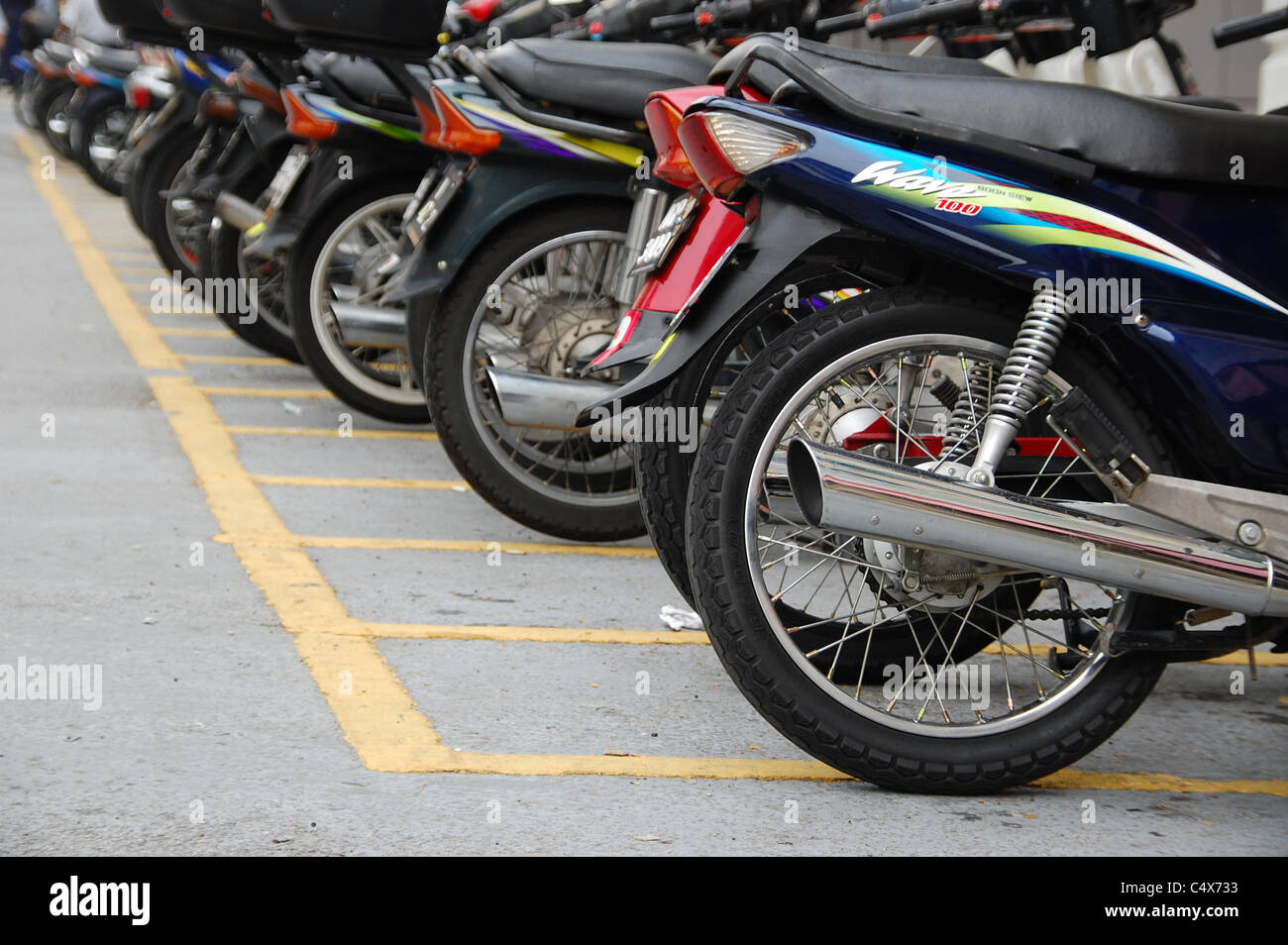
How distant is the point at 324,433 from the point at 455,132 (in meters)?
1.98

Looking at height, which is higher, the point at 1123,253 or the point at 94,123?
the point at 1123,253

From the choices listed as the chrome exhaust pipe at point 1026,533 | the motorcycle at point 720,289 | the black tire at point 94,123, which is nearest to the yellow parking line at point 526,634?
the motorcycle at point 720,289

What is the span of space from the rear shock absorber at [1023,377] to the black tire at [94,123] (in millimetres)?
13999

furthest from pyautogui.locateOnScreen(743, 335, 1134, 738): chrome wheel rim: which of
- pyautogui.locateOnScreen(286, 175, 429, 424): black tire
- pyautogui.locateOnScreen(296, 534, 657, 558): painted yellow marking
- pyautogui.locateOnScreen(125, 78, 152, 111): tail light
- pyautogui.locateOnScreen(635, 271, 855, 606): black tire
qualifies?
pyautogui.locateOnScreen(125, 78, 152, 111): tail light

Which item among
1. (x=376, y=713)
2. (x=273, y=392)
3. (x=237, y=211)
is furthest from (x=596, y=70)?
(x=273, y=392)

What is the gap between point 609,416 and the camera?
12.9 feet

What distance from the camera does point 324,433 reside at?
23.1ft

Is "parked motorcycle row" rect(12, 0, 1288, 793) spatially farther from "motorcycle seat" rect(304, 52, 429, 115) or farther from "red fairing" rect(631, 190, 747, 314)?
"motorcycle seat" rect(304, 52, 429, 115)

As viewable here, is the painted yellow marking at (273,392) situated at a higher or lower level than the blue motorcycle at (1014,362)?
lower

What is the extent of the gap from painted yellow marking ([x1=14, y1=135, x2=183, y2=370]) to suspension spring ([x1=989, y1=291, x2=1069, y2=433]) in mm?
5824

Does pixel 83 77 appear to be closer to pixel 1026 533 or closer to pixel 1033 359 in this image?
pixel 1033 359

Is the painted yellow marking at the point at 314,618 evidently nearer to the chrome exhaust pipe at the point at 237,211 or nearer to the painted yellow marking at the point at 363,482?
the painted yellow marking at the point at 363,482

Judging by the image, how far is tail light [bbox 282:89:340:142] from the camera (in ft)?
21.5

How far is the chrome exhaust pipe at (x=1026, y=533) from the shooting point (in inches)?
122
